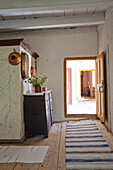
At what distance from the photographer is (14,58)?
3.21m

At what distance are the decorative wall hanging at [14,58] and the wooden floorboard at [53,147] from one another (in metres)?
1.69

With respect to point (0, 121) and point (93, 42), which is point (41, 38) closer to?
point (93, 42)

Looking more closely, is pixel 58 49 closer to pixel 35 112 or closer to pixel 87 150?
pixel 35 112

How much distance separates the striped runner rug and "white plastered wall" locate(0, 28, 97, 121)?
4.69 ft

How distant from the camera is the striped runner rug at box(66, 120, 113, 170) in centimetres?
232

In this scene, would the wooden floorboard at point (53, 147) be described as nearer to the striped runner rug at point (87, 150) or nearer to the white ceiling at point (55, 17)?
the striped runner rug at point (87, 150)

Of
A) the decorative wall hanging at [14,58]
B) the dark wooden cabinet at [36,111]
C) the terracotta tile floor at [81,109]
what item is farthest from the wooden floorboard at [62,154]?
the terracotta tile floor at [81,109]

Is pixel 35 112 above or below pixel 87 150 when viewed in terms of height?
above

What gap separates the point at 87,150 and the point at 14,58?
7.39 feet

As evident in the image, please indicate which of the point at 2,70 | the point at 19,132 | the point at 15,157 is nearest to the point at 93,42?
the point at 2,70

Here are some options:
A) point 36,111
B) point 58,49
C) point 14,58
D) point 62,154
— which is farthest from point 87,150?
point 58,49

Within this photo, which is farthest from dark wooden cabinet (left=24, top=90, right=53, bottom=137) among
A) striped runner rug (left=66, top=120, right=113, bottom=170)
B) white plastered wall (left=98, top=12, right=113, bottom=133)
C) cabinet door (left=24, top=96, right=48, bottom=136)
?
white plastered wall (left=98, top=12, right=113, bottom=133)

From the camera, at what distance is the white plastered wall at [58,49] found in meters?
5.09

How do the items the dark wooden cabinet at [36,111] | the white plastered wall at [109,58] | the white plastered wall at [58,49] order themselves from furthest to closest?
the white plastered wall at [58,49] → the white plastered wall at [109,58] → the dark wooden cabinet at [36,111]
